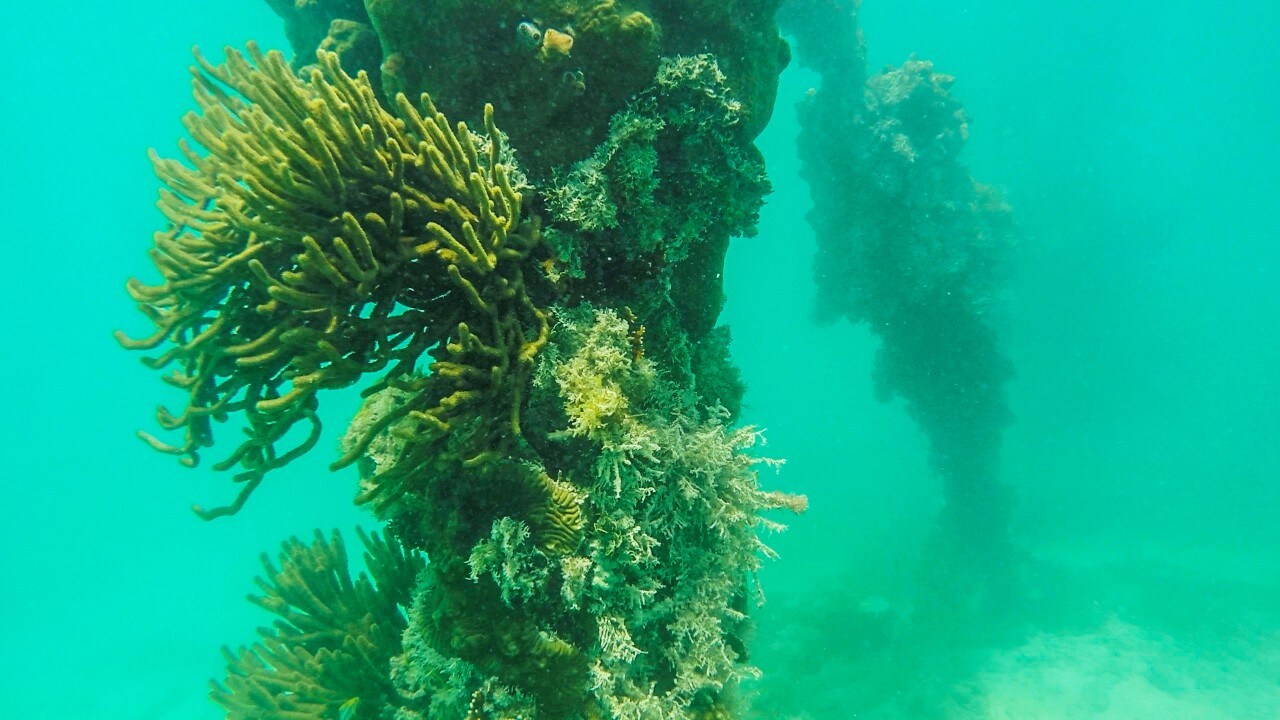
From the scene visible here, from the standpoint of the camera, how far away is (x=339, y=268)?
3.04m

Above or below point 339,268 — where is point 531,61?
above

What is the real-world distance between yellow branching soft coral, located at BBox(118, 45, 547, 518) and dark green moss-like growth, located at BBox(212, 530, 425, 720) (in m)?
1.90

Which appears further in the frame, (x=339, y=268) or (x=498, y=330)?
(x=498, y=330)

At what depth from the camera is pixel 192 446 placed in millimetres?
4004

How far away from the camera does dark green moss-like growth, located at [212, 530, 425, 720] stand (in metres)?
5.00

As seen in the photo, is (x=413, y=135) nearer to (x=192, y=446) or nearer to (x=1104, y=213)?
(x=192, y=446)

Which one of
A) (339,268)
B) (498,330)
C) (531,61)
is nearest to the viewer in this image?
(339,268)

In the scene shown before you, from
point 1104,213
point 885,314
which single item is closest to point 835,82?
point 885,314

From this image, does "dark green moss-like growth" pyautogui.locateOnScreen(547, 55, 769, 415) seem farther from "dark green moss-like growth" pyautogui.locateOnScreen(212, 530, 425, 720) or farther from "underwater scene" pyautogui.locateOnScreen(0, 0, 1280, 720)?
"dark green moss-like growth" pyautogui.locateOnScreen(212, 530, 425, 720)

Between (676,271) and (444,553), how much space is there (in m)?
2.84

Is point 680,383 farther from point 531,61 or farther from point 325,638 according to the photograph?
point 325,638

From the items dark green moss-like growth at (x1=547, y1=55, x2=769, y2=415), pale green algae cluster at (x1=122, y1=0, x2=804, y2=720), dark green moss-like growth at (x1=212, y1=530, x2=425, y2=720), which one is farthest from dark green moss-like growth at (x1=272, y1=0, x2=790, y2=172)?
dark green moss-like growth at (x1=212, y1=530, x2=425, y2=720)

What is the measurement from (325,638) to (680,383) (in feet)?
13.1

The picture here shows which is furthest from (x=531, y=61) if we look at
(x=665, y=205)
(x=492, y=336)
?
(x=492, y=336)
